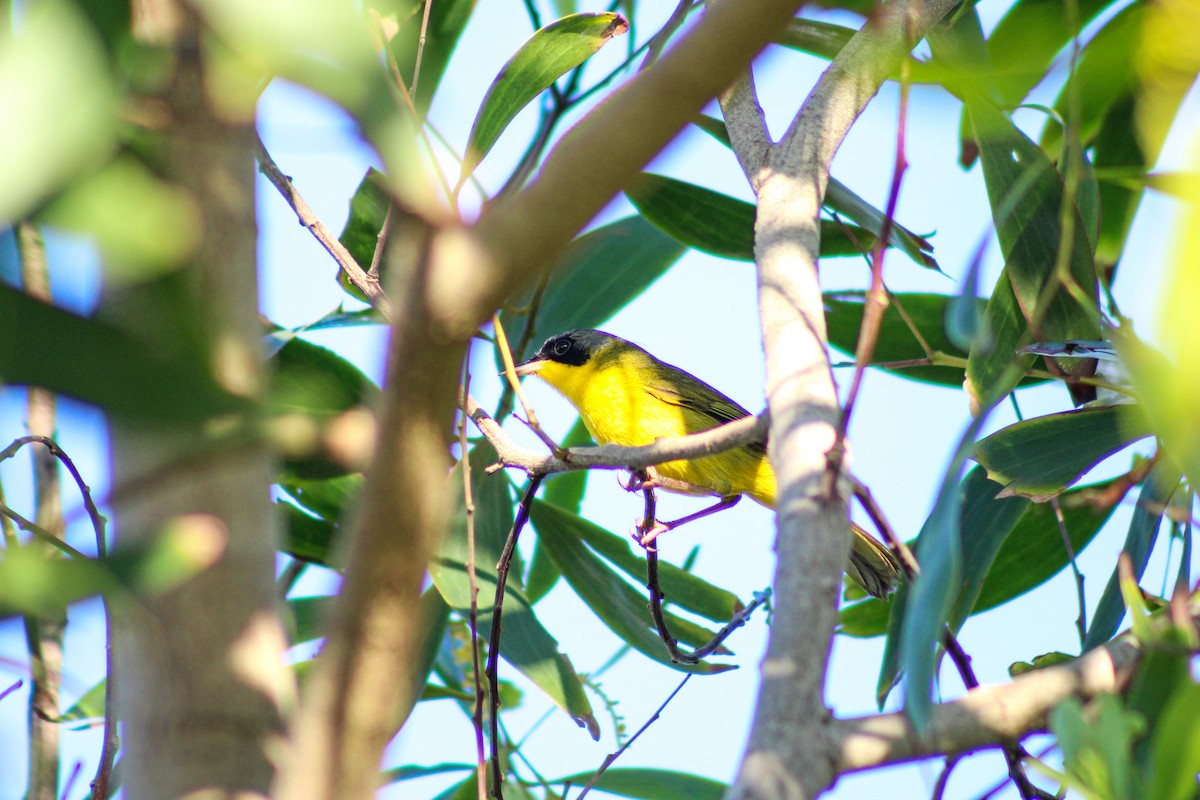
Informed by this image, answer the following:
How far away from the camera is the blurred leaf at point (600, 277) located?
3873 mm

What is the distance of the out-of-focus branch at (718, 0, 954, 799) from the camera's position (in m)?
0.95

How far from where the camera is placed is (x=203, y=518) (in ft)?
3.33

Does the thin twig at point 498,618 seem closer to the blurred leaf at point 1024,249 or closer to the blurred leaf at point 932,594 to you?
the blurred leaf at point 932,594

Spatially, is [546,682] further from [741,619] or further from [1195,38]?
[1195,38]

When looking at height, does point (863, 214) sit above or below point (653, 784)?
above

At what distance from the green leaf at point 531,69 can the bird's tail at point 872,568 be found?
1.97 m

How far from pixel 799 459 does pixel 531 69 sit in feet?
5.04

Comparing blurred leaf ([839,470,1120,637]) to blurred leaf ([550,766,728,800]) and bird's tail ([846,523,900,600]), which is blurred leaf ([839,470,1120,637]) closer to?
bird's tail ([846,523,900,600])

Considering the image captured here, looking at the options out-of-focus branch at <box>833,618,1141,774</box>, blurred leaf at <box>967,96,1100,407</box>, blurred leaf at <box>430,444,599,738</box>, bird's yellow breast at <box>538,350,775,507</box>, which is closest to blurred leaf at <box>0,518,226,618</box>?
out-of-focus branch at <box>833,618,1141,774</box>

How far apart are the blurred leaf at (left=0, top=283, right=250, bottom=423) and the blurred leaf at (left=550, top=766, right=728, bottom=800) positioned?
2.60 metres

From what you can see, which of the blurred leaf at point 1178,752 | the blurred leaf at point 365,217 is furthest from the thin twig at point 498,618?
the blurred leaf at point 365,217

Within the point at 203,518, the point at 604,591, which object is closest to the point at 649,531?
the point at 604,591

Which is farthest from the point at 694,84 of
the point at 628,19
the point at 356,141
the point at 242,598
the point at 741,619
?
the point at 628,19

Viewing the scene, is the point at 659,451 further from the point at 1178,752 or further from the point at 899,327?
the point at 899,327
